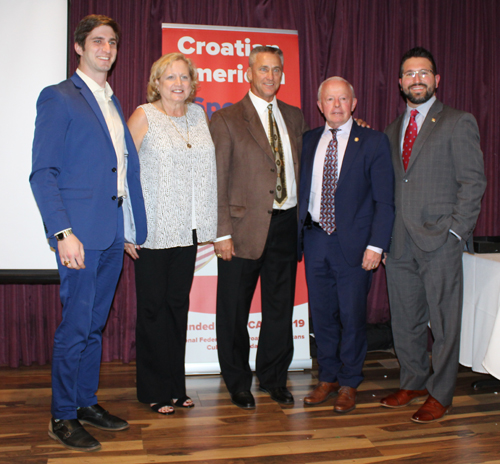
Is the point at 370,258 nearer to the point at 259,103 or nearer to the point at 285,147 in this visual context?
the point at 285,147

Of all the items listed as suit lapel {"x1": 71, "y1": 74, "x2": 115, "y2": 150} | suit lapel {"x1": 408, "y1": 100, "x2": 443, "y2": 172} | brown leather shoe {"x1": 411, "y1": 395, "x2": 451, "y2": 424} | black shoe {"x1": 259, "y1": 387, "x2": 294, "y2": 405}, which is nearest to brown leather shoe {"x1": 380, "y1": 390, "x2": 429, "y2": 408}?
brown leather shoe {"x1": 411, "y1": 395, "x2": 451, "y2": 424}

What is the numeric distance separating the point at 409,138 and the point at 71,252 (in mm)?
1907

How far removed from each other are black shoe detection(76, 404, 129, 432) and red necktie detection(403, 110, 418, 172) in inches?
81.0

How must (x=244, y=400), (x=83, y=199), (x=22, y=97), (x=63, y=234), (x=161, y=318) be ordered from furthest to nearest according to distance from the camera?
1. (x=22, y=97)
2. (x=244, y=400)
3. (x=161, y=318)
4. (x=83, y=199)
5. (x=63, y=234)

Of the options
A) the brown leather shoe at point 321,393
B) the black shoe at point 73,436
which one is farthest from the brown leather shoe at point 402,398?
the black shoe at point 73,436

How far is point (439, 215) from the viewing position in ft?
8.65

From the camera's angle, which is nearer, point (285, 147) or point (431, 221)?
point (431, 221)

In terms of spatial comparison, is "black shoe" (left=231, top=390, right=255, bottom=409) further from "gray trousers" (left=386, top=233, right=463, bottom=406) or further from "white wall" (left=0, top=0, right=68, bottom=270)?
"white wall" (left=0, top=0, right=68, bottom=270)

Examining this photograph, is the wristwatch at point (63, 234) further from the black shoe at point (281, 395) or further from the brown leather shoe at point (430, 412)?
the brown leather shoe at point (430, 412)

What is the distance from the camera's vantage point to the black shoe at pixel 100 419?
2.49 metres

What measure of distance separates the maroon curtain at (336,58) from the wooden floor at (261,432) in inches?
22.6

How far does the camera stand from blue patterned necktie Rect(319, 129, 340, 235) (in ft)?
9.07

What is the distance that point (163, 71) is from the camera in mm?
2553

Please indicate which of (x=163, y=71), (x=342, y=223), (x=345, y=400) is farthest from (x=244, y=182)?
(x=345, y=400)
